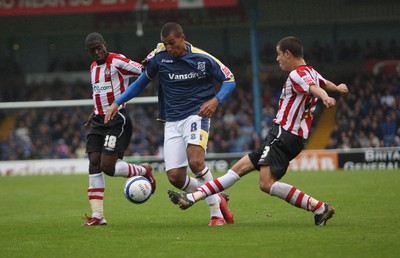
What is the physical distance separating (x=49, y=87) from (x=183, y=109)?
2330cm

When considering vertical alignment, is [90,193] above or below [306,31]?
below

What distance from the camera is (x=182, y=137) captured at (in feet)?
31.8

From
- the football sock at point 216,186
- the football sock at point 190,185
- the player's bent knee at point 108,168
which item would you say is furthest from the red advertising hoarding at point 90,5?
the football sock at point 216,186

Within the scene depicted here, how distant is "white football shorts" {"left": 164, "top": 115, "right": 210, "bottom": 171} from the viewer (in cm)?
953

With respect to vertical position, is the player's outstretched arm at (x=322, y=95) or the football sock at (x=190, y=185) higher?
the player's outstretched arm at (x=322, y=95)

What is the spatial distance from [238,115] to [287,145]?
65.9ft

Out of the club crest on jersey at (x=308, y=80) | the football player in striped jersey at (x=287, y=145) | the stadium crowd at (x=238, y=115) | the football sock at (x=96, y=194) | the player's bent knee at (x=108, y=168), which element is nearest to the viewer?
the club crest on jersey at (x=308, y=80)

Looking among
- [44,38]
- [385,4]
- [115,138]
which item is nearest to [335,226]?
[115,138]

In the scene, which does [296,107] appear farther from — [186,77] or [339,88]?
[186,77]

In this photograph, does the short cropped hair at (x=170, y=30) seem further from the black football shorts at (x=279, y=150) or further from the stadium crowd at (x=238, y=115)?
the stadium crowd at (x=238, y=115)

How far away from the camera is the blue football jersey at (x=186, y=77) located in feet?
31.7

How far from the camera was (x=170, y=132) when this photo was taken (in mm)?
9742

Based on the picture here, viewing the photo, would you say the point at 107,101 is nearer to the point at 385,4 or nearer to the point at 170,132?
the point at 170,132

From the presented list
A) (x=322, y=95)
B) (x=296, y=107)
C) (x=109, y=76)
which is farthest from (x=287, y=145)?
(x=109, y=76)
